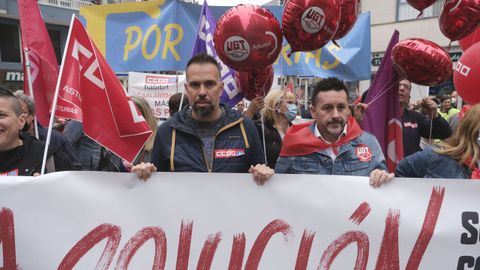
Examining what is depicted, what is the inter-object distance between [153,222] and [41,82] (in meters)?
2.13

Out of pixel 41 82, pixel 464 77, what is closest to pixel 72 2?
pixel 41 82

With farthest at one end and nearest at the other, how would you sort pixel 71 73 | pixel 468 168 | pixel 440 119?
pixel 440 119, pixel 71 73, pixel 468 168

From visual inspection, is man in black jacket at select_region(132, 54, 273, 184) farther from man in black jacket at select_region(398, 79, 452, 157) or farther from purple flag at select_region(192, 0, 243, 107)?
man in black jacket at select_region(398, 79, 452, 157)

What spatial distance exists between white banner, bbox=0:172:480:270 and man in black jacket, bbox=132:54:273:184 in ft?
0.50

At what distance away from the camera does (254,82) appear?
3910 millimetres

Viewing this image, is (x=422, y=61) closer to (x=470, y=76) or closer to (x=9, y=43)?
(x=470, y=76)

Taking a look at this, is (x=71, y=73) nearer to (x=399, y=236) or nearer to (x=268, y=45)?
(x=268, y=45)

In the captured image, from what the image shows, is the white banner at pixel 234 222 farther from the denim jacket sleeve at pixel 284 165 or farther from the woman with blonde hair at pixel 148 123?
the woman with blonde hair at pixel 148 123

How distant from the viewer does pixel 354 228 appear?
2209 millimetres

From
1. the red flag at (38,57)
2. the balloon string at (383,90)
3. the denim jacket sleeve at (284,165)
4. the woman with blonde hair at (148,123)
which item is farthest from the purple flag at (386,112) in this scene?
the red flag at (38,57)

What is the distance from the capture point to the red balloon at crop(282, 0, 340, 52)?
2.98m

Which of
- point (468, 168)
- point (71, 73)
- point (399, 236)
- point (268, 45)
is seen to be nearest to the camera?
point (399, 236)

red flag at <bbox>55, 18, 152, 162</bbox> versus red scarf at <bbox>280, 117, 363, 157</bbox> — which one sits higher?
red flag at <bbox>55, 18, 152, 162</bbox>

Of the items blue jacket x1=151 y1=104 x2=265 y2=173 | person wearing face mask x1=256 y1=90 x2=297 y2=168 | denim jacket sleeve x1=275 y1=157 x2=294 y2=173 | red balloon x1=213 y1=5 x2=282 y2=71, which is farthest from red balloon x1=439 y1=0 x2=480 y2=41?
blue jacket x1=151 y1=104 x2=265 y2=173
